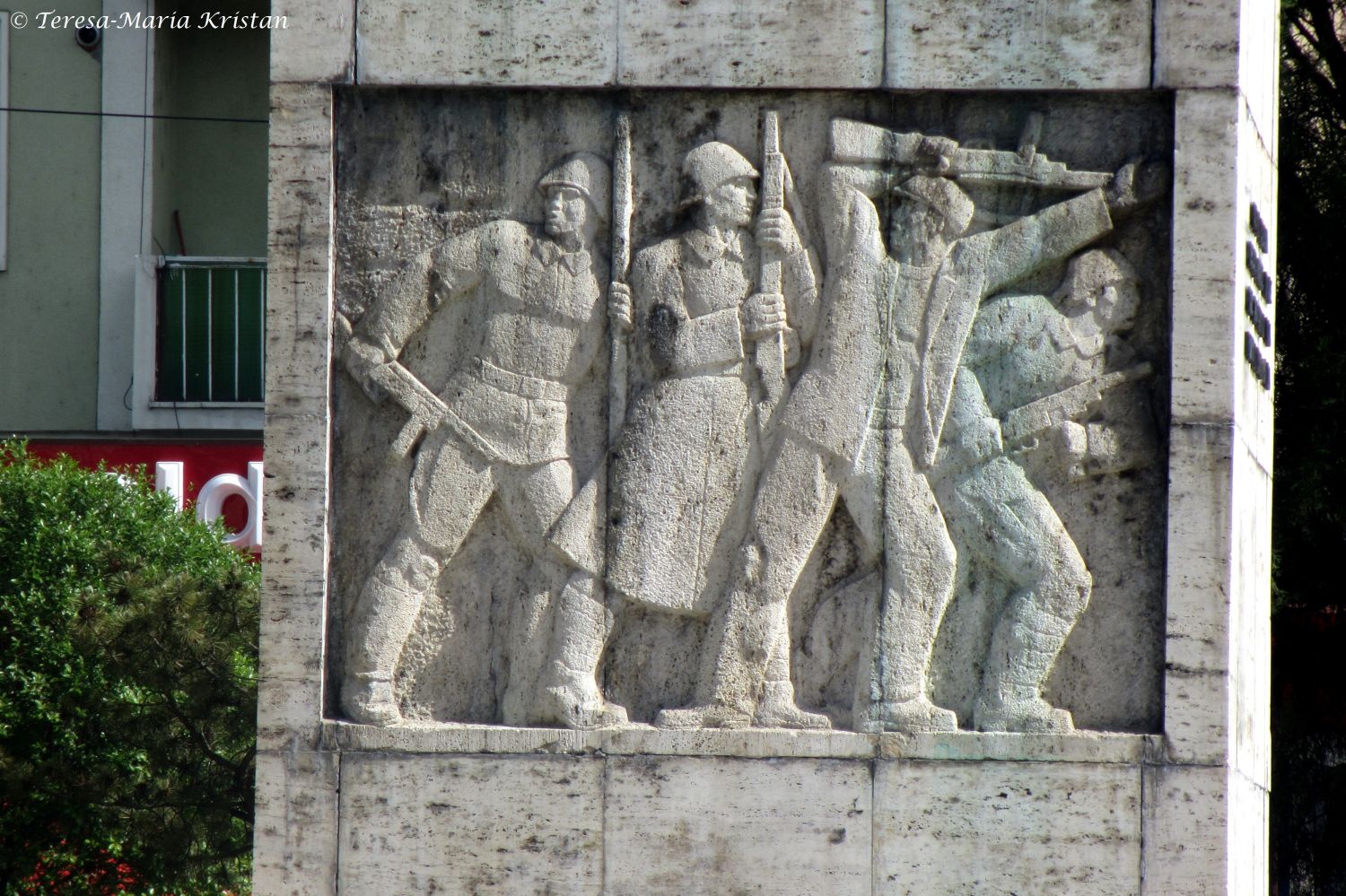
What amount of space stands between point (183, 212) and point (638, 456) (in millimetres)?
10453

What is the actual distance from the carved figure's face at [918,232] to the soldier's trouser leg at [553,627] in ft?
5.36

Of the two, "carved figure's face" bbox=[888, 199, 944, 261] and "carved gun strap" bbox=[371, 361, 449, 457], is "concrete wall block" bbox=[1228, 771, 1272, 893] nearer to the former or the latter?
"carved figure's face" bbox=[888, 199, 944, 261]

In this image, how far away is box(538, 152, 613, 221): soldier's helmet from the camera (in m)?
8.24

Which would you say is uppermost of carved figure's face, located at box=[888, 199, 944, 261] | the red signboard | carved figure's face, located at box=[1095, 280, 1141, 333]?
carved figure's face, located at box=[888, 199, 944, 261]

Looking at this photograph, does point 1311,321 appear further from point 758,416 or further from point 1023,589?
point 758,416

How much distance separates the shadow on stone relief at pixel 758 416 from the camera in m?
8.04

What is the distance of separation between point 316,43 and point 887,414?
2807 millimetres

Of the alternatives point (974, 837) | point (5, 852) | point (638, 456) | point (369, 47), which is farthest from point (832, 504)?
point (5, 852)

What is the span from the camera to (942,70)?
26.7ft

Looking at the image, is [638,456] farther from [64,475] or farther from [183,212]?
[183,212]

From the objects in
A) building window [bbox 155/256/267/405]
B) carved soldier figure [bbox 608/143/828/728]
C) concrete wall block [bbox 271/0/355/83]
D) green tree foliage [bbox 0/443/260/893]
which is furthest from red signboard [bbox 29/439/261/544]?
carved soldier figure [bbox 608/143/828/728]

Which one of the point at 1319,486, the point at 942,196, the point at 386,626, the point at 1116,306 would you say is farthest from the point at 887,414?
the point at 1319,486

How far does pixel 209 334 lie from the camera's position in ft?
55.2

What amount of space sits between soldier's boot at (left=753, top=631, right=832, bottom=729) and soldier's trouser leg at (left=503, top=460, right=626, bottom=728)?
572 mm
